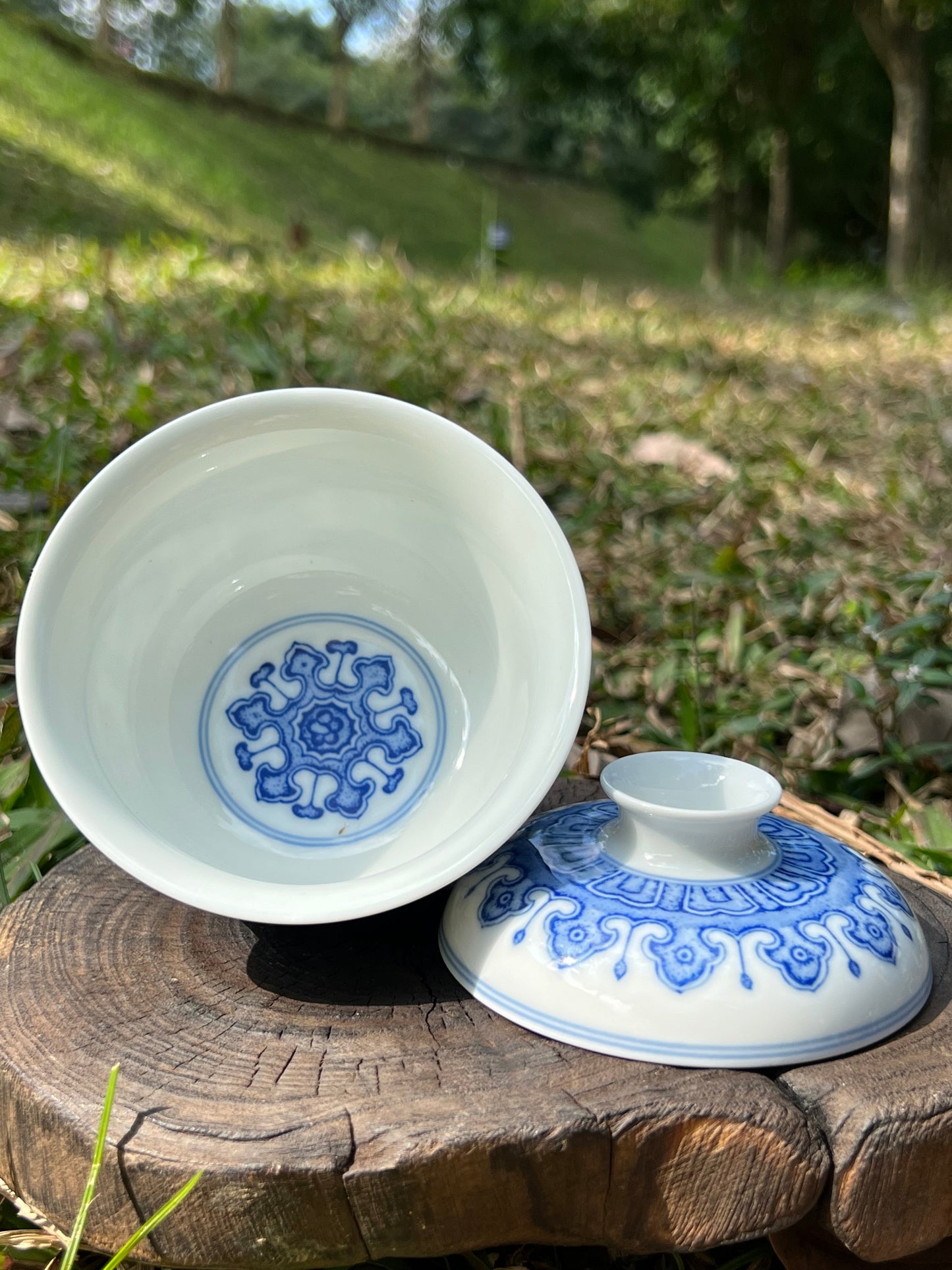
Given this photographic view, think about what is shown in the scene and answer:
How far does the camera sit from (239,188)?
46.3 ft

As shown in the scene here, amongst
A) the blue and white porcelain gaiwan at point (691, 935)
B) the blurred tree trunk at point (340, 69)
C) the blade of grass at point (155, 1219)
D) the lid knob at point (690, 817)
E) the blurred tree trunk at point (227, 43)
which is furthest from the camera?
the blurred tree trunk at point (340, 69)

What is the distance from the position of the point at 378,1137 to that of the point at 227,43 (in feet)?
66.5

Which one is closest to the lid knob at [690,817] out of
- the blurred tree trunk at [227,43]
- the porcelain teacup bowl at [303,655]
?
the porcelain teacup bowl at [303,655]

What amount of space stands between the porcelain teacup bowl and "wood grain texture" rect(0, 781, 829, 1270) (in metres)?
0.15

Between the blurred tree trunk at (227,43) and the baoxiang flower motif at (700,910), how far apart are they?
757 inches

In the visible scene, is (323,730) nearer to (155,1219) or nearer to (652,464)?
(155,1219)

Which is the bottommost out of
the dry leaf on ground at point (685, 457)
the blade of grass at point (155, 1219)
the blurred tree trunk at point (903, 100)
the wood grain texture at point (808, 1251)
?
the wood grain texture at point (808, 1251)

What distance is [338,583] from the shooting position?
1.55 meters

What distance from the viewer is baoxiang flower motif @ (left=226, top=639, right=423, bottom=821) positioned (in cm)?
143

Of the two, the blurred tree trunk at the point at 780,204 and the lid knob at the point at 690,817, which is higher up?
the blurred tree trunk at the point at 780,204

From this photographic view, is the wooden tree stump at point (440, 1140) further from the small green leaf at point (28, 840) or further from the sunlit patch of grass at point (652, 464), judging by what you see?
the sunlit patch of grass at point (652, 464)

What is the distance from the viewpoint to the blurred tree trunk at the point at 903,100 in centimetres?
1110

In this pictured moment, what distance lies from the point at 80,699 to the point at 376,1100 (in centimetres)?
58

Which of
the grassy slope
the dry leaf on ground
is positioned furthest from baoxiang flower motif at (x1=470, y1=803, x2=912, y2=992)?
the grassy slope
